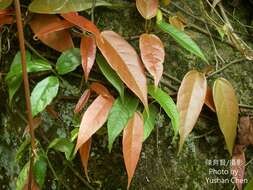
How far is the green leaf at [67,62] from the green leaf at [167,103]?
0.19m

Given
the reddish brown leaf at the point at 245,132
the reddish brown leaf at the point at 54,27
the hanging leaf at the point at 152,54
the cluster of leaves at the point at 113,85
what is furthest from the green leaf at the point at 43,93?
the reddish brown leaf at the point at 245,132

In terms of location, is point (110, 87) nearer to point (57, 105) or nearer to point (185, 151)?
point (57, 105)

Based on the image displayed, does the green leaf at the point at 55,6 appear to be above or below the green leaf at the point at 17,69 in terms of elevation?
above

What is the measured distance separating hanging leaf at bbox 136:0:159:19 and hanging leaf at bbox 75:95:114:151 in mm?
253

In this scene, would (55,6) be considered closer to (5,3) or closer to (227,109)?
(5,3)

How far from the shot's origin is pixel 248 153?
1.02 m

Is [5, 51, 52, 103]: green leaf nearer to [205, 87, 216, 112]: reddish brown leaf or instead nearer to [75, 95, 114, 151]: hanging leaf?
[75, 95, 114, 151]: hanging leaf

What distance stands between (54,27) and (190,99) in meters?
0.38

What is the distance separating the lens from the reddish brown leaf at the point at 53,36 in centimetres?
93

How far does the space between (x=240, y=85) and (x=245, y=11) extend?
330mm

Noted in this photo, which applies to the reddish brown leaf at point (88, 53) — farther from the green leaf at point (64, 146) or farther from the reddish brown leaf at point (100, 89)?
the green leaf at point (64, 146)

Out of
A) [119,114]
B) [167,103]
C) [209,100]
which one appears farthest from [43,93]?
[209,100]

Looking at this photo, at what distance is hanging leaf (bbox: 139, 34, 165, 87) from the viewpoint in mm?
879

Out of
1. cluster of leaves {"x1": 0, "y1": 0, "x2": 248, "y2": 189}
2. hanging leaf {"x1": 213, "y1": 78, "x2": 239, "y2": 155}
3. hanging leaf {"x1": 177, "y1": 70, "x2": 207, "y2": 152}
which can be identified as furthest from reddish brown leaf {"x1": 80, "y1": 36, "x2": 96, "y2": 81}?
hanging leaf {"x1": 213, "y1": 78, "x2": 239, "y2": 155}
